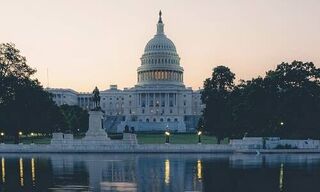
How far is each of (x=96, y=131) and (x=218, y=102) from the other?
756 inches

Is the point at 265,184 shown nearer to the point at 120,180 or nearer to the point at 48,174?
the point at 120,180

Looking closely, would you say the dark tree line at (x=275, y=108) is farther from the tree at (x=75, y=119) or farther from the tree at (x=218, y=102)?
the tree at (x=75, y=119)

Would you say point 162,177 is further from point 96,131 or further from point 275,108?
point 275,108

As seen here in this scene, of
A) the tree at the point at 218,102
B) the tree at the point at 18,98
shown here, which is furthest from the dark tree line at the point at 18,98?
the tree at the point at 218,102

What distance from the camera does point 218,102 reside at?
83000mm

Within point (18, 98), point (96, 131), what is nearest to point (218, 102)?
point (96, 131)

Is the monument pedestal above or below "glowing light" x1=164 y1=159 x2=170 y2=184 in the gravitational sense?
above

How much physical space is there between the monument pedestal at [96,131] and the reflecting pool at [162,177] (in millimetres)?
24405

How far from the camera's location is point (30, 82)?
284 feet

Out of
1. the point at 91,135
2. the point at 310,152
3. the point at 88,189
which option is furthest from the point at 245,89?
the point at 88,189

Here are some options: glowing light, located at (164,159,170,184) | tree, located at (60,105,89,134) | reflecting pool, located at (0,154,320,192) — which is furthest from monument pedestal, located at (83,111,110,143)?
tree, located at (60,105,89,134)

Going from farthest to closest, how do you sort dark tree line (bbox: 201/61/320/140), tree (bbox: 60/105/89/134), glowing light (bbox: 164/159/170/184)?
tree (bbox: 60/105/89/134) → dark tree line (bbox: 201/61/320/140) → glowing light (bbox: 164/159/170/184)

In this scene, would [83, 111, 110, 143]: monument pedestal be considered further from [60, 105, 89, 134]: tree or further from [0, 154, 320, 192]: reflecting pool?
[60, 105, 89, 134]: tree

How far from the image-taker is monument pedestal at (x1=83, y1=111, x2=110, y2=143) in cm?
7569
